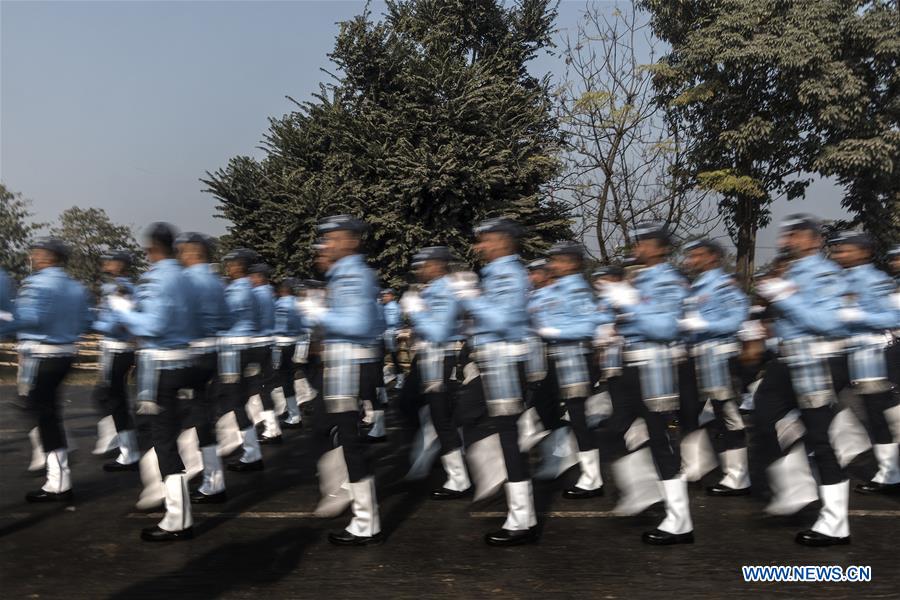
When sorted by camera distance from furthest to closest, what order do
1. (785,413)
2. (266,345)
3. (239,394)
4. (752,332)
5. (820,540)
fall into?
(266,345)
(239,394)
(752,332)
(785,413)
(820,540)

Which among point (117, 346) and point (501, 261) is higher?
point (501, 261)

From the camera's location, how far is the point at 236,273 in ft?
27.0

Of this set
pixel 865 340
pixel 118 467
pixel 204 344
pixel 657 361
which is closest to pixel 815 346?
pixel 865 340

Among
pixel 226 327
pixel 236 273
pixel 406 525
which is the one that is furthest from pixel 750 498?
pixel 236 273

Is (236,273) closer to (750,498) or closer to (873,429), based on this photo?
(750,498)

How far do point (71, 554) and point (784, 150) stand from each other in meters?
22.6

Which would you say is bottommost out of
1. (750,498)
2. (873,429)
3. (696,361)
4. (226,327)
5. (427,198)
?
(750,498)

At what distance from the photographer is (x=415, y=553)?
5539 millimetres

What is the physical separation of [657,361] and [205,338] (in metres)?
2.93

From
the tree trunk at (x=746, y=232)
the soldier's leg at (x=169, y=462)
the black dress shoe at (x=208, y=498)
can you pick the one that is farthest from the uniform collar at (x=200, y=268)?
the tree trunk at (x=746, y=232)

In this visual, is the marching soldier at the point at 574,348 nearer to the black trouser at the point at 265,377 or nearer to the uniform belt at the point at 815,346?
the uniform belt at the point at 815,346

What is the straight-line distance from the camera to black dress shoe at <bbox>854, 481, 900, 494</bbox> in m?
6.88

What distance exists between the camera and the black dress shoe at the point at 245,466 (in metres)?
8.22

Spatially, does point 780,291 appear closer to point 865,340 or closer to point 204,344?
point 865,340
